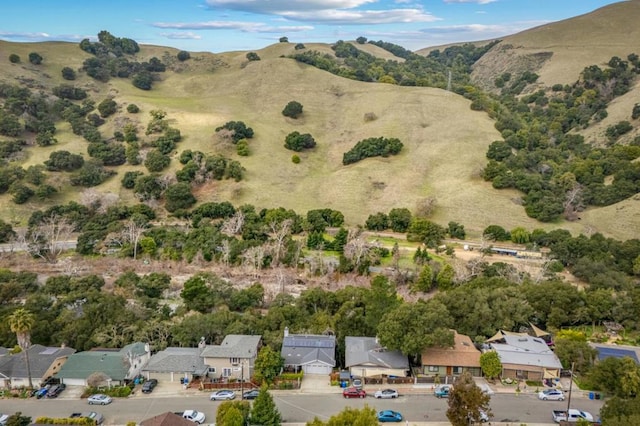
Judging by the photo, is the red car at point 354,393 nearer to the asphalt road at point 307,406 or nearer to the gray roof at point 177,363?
the asphalt road at point 307,406

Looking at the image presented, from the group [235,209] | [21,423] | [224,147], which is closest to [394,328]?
[21,423]

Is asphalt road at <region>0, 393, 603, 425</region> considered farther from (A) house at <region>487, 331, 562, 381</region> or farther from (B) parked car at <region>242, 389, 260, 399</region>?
(A) house at <region>487, 331, 562, 381</region>

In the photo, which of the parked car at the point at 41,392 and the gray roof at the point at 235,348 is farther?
the gray roof at the point at 235,348

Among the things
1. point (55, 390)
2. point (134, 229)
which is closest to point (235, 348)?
point (55, 390)

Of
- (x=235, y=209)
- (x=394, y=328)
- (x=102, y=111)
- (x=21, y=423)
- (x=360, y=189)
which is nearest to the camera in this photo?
(x=21, y=423)

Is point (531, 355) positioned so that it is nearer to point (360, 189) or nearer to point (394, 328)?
point (394, 328)

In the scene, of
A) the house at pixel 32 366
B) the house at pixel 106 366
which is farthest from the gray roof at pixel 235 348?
the house at pixel 32 366

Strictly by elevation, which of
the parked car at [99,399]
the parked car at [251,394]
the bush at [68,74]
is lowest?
the parked car at [99,399]
